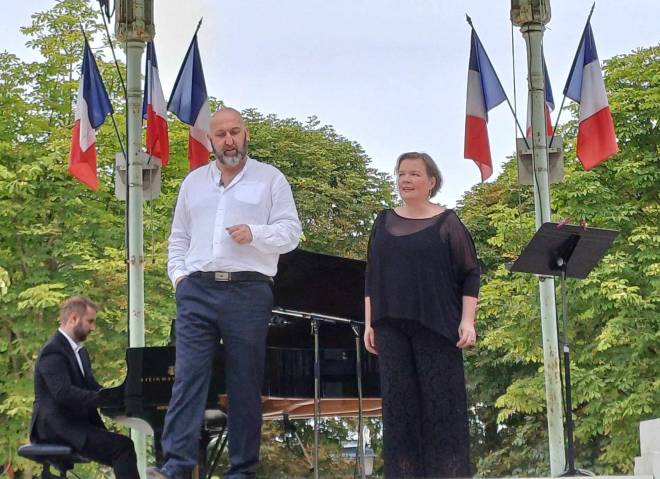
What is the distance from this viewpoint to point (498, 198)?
28.6m

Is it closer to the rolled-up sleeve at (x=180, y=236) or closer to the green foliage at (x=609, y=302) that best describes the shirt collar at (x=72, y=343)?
the rolled-up sleeve at (x=180, y=236)

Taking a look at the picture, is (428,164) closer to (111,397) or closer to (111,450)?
(111,397)

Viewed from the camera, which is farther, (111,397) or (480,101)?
(480,101)

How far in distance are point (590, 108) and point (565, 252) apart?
4.01 meters

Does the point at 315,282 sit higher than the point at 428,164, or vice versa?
the point at 428,164

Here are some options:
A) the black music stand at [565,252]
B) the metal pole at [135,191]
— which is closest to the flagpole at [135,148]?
the metal pole at [135,191]

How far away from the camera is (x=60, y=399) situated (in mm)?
6352

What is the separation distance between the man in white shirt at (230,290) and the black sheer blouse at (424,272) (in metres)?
0.41

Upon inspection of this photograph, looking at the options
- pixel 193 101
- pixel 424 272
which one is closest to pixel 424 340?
pixel 424 272

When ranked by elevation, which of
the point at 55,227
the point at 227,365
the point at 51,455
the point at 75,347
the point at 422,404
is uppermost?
the point at 55,227

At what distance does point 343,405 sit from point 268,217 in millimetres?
2714

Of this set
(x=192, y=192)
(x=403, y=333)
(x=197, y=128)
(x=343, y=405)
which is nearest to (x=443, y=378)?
(x=403, y=333)

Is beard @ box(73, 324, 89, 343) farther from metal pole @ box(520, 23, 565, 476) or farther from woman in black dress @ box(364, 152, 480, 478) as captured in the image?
metal pole @ box(520, 23, 565, 476)

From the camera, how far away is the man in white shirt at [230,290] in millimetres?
4676
